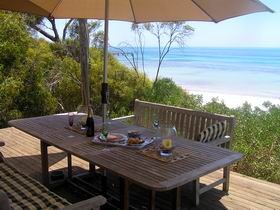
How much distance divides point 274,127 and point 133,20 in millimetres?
2757

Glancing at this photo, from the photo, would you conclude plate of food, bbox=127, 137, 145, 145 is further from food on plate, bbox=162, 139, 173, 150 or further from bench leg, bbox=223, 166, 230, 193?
bench leg, bbox=223, 166, 230, 193

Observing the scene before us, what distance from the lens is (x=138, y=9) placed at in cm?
345

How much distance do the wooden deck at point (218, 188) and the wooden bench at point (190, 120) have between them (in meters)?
0.13

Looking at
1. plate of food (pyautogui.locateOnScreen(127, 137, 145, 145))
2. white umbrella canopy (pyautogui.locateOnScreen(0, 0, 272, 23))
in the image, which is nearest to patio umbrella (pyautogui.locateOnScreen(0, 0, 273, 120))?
white umbrella canopy (pyautogui.locateOnScreen(0, 0, 272, 23))

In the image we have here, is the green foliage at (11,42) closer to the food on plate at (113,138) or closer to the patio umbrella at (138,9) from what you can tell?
the patio umbrella at (138,9)

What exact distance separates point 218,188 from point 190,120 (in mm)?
782

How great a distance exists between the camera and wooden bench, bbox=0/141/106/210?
171cm

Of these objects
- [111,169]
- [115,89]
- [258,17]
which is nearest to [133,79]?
[115,89]

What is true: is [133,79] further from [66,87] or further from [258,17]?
[258,17]

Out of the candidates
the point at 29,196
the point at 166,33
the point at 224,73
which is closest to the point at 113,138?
the point at 29,196

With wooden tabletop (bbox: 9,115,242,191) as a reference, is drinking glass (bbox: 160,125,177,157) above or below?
above

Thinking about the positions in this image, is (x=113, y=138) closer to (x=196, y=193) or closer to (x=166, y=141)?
(x=166, y=141)

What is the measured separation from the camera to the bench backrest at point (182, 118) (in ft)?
11.5

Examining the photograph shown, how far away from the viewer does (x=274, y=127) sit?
4.96m
